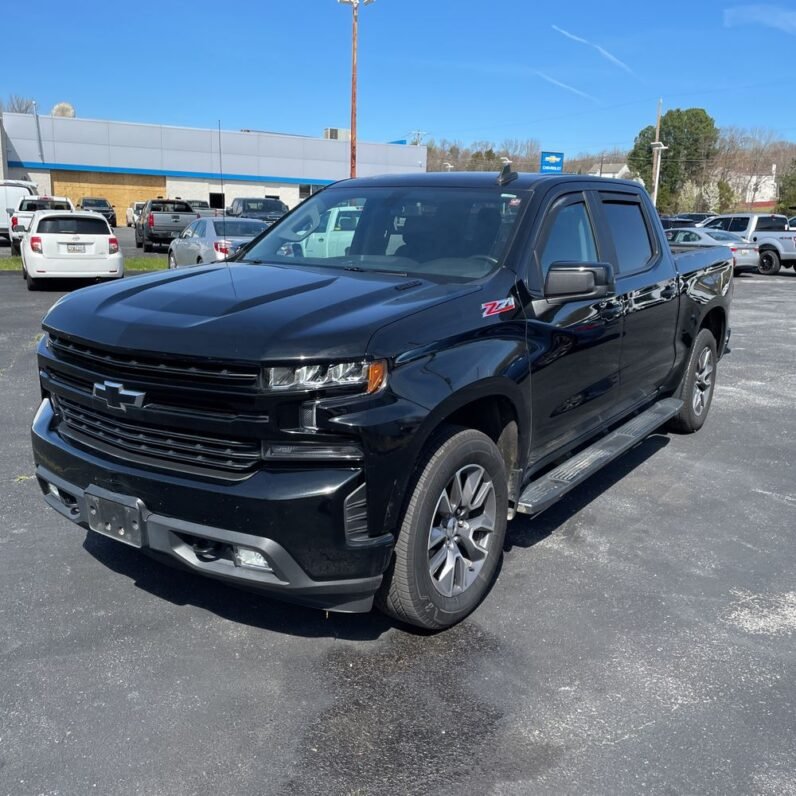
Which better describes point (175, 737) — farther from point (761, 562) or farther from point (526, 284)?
→ point (761, 562)

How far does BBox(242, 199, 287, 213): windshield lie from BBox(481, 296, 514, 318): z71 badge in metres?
24.9

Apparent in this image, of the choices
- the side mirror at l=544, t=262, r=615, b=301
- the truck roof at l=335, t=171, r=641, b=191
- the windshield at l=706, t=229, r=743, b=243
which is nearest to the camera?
the side mirror at l=544, t=262, r=615, b=301

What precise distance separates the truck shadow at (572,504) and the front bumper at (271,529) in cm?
167

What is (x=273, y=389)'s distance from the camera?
2.80 meters

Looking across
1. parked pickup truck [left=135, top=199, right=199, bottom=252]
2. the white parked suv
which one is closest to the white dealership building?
parked pickup truck [left=135, top=199, right=199, bottom=252]

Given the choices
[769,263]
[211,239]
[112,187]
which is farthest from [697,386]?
[112,187]

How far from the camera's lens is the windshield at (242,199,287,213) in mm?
27500

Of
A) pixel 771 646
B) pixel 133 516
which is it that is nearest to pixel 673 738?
pixel 771 646

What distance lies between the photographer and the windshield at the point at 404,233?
397 cm

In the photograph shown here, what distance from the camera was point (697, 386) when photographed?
6598 millimetres

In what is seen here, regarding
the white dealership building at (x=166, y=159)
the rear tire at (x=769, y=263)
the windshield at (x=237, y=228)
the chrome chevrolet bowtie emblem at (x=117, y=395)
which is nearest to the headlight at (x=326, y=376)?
the chrome chevrolet bowtie emblem at (x=117, y=395)

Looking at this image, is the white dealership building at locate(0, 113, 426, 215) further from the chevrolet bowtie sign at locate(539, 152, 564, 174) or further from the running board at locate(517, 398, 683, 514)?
the running board at locate(517, 398, 683, 514)

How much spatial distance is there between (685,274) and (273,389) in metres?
4.17

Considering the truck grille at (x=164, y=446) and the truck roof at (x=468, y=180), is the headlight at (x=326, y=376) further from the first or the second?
the truck roof at (x=468, y=180)
